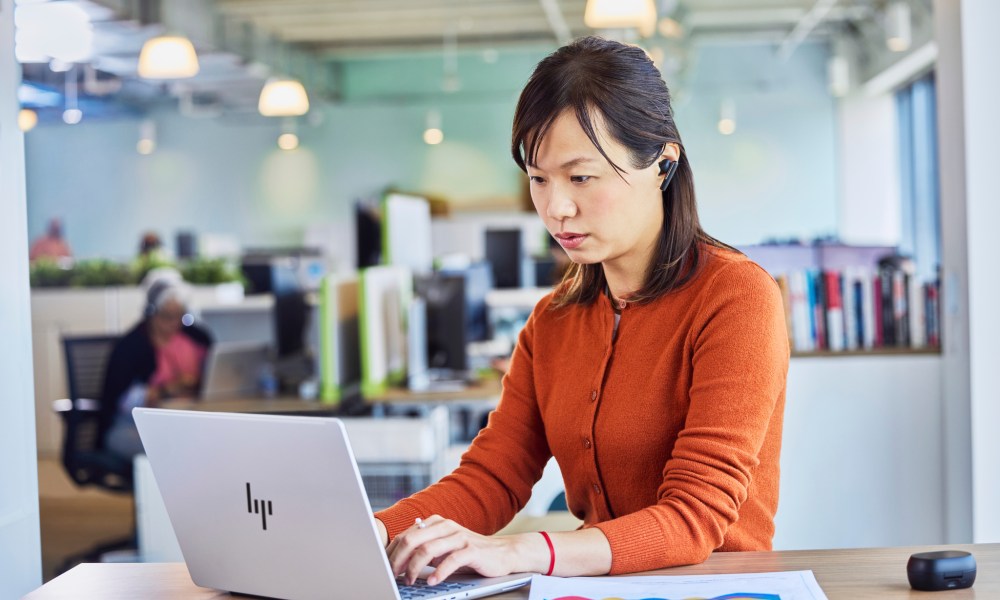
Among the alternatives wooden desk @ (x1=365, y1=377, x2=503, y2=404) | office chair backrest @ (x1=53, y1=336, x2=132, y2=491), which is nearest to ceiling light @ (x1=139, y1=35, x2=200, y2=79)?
office chair backrest @ (x1=53, y1=336, x2=132, y2=491)

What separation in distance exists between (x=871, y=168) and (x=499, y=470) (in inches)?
454

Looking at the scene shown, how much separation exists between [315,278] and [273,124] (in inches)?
251

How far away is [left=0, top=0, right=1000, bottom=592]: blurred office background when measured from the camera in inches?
308

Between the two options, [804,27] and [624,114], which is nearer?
[624,114]

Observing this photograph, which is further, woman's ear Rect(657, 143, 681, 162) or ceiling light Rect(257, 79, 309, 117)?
ceiling light Rect(257, 79, 309, 117)

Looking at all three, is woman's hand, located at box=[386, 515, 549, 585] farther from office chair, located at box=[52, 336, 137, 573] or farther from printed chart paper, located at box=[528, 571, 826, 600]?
office chair, located at box=[52, 336, 137, 573]

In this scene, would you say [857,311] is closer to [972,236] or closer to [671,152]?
[972,236]

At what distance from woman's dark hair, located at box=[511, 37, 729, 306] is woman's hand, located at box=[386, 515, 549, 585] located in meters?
0.45

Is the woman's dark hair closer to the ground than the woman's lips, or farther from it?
farther from it

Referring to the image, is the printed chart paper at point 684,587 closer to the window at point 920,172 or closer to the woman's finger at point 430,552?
the woman's finger at point 430,552

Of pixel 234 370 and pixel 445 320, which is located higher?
pixel 445 320

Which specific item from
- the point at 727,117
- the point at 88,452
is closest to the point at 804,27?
the point at 727,117

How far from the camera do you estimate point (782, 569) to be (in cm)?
133

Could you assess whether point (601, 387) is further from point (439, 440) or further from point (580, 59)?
point (439, 440)
